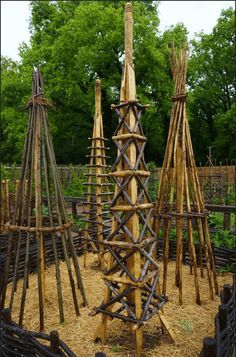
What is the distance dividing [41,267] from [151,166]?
8.17 meters

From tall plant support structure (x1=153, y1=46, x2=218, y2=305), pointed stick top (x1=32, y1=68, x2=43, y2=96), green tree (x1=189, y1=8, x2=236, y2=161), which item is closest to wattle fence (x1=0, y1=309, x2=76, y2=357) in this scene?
tall plant support structure (x1=153, y1=46, x2=218, y2=305)

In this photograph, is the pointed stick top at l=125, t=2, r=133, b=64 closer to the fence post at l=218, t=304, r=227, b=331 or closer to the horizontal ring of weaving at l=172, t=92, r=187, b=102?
the horizontal ring of weaving at l=172, t=92, r=187, b=102

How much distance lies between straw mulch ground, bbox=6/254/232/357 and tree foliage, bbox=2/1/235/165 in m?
10.6

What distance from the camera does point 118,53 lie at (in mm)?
15055

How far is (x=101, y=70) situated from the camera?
49.1 feet

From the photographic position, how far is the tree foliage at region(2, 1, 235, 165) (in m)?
13.9

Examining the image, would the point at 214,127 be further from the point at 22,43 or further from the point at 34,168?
the point at 34,168

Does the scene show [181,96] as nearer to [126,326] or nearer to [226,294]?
[226,294]

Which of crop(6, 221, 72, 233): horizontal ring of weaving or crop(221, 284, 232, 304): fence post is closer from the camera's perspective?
crop(221, 284, 232, 304): fence post

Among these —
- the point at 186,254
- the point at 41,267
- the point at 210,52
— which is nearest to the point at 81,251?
the point at 186,254

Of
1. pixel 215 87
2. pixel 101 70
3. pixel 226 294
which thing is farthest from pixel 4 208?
pixel 215 87

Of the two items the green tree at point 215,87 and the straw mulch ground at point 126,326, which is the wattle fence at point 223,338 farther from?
the green tree at point 215,87

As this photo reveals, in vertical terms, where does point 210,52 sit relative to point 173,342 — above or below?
above

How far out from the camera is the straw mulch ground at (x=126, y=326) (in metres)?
2.69
